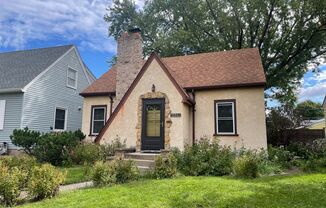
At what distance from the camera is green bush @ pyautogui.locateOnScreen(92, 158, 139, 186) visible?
7457 mm

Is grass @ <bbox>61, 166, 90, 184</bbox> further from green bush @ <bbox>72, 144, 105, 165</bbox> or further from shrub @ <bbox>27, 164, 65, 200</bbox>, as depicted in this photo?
shrub @ <bbox>27, 164, 65, 200</bbox>

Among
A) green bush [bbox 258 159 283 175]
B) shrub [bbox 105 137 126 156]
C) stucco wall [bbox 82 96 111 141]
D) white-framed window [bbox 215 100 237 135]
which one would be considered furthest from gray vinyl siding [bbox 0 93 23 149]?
green bush [bbox 258 159 283 175]

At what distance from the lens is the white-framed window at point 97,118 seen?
1527cm

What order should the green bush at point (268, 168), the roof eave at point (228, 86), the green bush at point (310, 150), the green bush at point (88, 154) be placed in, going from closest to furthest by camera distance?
the green bush at point (268, 168)
the green bush at point (88, 154)
the green bush at point (310, 150)
the roof eave at point (228, 86)

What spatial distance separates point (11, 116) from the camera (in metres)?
16.3

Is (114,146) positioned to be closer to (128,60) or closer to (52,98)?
(128,60)

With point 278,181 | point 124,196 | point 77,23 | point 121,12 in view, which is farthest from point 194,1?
point 124,196

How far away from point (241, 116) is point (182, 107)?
115 inches

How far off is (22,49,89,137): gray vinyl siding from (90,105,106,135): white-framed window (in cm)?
454

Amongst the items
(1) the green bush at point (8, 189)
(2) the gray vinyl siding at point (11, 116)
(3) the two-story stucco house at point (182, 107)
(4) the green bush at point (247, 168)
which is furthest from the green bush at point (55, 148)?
(4) the green bush at point (247, 168)

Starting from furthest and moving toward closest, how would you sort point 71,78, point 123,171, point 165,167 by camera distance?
point 71,78 < point 165,167 < point 123,171

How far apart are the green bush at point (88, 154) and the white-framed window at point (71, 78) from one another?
972 cm

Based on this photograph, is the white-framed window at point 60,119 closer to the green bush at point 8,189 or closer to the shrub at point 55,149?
the shrub at point 55,149

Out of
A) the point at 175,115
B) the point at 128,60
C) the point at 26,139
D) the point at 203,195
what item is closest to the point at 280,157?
the point at 175,115
